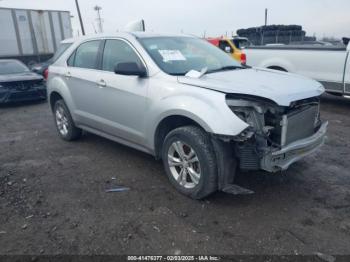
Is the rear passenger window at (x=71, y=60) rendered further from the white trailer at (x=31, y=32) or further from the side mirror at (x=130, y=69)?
the white trailer at (x=31, y=32)

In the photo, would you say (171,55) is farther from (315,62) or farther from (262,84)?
(315,62)

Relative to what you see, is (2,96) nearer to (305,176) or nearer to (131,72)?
(131,72)

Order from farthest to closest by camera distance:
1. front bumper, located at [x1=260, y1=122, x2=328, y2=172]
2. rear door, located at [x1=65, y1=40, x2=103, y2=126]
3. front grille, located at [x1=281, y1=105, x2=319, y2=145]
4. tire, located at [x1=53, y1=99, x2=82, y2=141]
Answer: tire, located at [x1=53, y1=99, x2=82, y2=141] → rear door, located at [x1=65, y1=40, x2=103, y2=126] → front grille, located at [x1=281, y1=105, x2=319, y2=145] → front bumper, located at [x1=260, y1=122, x2=328, y2=172]

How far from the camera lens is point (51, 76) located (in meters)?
5.48

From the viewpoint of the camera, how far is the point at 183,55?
3980mm

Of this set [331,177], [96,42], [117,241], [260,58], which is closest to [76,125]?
[96,42]

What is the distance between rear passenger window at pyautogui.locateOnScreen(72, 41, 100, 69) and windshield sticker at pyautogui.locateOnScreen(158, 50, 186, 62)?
1226mm

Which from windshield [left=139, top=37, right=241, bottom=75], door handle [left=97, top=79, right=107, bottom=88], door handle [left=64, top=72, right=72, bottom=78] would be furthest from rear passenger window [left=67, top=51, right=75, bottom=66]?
windshield [left=139, top=37, right=241, bottom=75]

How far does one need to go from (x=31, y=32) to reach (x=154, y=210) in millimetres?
16105

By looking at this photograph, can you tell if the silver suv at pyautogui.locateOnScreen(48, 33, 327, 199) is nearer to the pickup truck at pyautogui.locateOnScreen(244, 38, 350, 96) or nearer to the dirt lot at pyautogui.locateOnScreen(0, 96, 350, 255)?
the dirt lot at pyautogui.locateOnScreen(0, 96, 350, 255)

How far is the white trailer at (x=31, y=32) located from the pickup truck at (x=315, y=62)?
41.6 feet

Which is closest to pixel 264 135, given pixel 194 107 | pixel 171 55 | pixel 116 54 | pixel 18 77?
pixel 194 107

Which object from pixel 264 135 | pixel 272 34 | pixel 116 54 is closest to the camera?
pixel 264 135

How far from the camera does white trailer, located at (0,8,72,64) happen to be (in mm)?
15453
